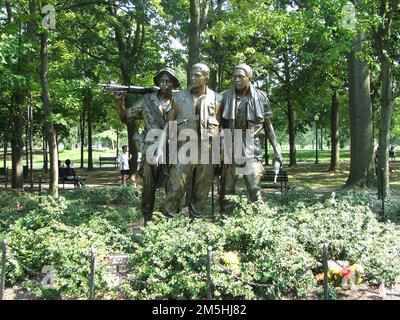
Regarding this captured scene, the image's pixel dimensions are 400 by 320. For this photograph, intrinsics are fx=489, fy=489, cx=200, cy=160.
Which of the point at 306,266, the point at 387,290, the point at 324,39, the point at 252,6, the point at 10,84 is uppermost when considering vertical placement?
the point at 252,6

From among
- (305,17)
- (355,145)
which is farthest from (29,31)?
(355,145)

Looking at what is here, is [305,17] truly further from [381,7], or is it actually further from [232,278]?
[232,278]

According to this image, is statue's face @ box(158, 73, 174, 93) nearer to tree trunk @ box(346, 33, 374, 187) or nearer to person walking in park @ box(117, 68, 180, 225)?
person walking in park @ box(117, 68, 180, 225)

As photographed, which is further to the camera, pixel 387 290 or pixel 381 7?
pixel 381 7

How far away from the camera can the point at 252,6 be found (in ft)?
48.9

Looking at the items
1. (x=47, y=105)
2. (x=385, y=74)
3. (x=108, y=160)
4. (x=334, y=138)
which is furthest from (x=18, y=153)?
(x=108, y=160)

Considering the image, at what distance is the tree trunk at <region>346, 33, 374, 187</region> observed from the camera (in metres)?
15.5

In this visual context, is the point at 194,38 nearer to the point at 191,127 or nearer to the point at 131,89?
the point at 131,89

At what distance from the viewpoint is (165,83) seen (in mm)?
A: 7164

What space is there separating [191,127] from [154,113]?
2.39 ft

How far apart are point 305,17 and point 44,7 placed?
6487 millimetres

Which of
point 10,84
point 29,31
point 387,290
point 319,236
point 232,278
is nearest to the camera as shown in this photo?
point 232,278

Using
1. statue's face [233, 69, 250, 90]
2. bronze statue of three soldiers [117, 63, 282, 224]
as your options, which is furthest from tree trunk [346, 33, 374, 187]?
statue's face [233, 69, 250, 90]

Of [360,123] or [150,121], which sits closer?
[150,121]
